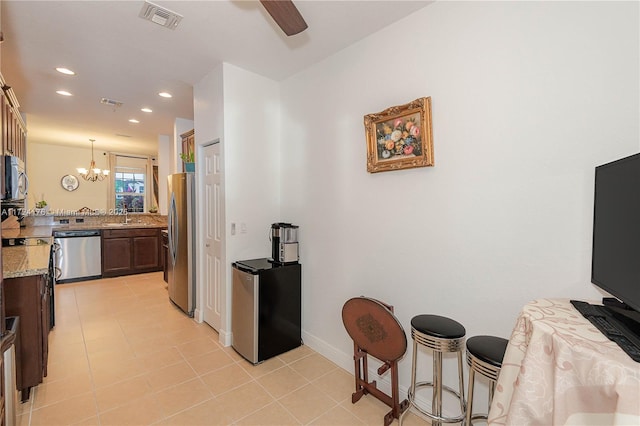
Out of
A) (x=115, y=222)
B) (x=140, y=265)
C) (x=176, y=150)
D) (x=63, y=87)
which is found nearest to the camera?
(x=63, y=87)

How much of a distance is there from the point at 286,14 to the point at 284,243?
6.46 ft

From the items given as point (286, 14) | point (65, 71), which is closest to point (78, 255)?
point (65, 71)

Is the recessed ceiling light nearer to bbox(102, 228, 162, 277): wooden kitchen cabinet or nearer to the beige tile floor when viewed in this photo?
the beige tile floor

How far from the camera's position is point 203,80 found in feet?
10.7

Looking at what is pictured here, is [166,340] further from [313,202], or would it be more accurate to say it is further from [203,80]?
[203,80]

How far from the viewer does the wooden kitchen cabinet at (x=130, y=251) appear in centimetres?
551

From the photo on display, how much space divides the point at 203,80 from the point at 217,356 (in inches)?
115

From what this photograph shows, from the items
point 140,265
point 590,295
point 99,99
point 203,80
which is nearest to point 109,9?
point 203,80

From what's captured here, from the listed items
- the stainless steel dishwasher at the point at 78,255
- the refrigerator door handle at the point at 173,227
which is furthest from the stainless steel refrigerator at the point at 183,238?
the stainless steel dishwasher at the point at 78,255

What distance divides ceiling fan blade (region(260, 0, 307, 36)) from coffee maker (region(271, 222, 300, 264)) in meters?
1.78

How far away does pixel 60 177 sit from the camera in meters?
6.95

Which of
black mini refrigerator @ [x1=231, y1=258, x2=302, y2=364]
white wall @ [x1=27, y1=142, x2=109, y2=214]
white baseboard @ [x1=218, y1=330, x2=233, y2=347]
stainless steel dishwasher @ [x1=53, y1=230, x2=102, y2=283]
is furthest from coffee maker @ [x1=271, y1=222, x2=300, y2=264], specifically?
white wall @ [x1=27, y1=142, x2=109, y2=214]

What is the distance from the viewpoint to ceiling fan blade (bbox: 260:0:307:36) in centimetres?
138

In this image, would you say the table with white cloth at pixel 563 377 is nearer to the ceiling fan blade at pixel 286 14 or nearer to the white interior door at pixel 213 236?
the ceiling fan blade at pixel 286 14
